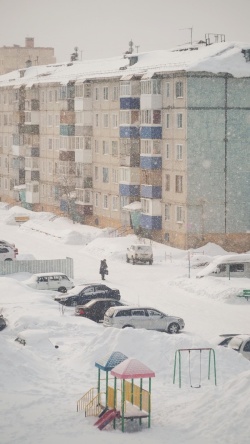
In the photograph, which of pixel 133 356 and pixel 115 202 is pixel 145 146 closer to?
pixel 115 202

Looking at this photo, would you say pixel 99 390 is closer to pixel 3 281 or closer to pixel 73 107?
pixel 3 281

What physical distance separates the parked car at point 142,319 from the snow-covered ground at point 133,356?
770mm

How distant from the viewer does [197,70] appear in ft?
221

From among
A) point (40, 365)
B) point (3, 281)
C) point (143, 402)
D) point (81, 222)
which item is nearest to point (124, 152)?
point (81, 222)

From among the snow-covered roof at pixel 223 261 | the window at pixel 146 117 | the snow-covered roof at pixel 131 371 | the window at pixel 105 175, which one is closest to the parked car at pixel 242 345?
the snow-covered roof at pixel 131 371

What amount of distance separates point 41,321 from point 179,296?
11.2 m

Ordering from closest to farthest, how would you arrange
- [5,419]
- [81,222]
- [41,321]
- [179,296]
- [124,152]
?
[5,419], [41,321], [179,296], [124,152], [81,222]

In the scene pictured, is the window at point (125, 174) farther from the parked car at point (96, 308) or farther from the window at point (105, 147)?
the parked car at point (96, 308)

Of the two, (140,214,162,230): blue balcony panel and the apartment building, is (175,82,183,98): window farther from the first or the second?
(140,214,162,230): blue balcony panel

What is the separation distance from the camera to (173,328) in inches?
1741

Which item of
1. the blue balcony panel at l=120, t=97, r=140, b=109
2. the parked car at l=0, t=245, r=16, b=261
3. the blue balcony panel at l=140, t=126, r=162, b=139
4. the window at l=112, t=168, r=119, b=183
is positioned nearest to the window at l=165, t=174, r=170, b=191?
the blue balcony panel at l=140, t=126, r=162, b=139

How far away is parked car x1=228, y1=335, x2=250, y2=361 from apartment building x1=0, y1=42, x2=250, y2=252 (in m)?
29.1

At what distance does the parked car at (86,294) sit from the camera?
49.4 meters

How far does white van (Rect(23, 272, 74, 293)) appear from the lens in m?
53.5
